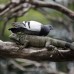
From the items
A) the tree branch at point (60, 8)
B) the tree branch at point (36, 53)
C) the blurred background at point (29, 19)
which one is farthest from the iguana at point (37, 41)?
the tree branch at point (60, 8)

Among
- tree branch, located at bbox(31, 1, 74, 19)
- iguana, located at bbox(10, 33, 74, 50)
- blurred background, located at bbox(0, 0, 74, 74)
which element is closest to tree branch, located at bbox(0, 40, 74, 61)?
iguana, located at bbox(10, 33, 74, 50)

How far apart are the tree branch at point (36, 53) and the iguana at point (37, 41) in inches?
0.9

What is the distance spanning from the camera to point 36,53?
1.36 m

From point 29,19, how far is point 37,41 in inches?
43.6

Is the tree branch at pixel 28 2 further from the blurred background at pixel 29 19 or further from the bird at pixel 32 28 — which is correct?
the bird at pixel 32 28

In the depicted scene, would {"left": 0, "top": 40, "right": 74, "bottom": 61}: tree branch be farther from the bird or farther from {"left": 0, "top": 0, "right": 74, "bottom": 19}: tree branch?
{"left": 0, "top": 0, "right": 74, "bottom": 19}: tree branch

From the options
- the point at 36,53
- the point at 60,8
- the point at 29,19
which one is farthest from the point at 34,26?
the point at 29,19

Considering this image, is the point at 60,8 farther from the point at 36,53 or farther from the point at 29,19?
the point at 36,53

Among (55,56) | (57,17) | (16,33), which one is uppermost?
(57,17)

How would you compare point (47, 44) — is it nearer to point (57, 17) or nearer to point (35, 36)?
point (35, 36)

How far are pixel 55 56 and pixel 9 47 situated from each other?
0.73 ft

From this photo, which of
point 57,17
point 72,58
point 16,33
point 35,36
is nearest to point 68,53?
point 72,58

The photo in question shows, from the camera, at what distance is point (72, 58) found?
1311 millimetres

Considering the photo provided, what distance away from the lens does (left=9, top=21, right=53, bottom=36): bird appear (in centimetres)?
131
